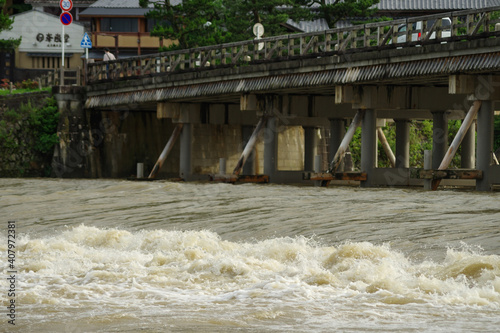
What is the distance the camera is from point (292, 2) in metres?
52.8

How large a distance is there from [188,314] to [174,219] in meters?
9.83

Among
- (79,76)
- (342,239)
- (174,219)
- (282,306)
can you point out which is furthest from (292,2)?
(282,306)

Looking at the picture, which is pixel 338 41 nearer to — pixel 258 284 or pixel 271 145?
pixel 271 145

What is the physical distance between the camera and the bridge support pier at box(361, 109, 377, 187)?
32000 millimetres

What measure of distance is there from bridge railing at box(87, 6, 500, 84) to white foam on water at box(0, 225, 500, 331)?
43.6 ft

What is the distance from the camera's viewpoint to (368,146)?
106 feet

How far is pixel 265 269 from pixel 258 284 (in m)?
0.98

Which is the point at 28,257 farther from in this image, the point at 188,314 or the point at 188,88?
the point at 188,88

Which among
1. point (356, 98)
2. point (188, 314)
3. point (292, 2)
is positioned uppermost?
point (292, 2)

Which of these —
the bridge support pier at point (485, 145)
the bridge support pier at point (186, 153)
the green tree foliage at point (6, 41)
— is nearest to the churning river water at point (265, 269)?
the bridge support pier at point (485, 145)

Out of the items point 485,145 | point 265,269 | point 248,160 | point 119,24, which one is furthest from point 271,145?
point 119,24

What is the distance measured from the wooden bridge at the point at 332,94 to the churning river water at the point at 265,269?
251 inches

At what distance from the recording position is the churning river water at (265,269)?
10.4m

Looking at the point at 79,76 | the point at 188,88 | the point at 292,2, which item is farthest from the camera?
the point at 292,2
